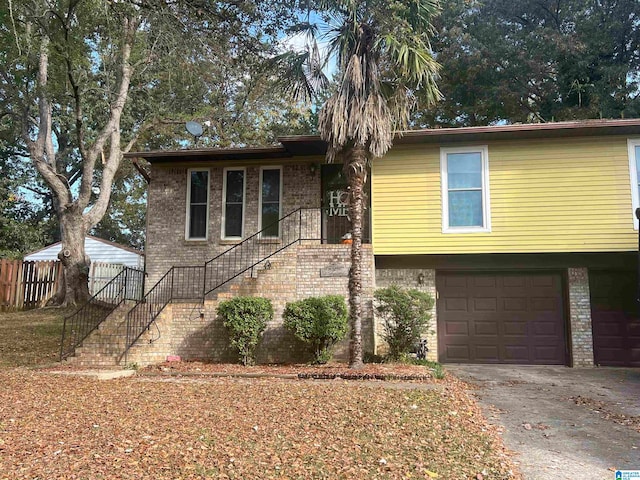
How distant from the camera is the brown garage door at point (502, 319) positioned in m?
11.2

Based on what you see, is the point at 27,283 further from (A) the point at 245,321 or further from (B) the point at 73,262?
(A) the point at 245,321

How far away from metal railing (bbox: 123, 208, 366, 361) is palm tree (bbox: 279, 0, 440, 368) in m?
2.64

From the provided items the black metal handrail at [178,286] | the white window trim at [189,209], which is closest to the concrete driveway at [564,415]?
the black metal handrail at [178,286]

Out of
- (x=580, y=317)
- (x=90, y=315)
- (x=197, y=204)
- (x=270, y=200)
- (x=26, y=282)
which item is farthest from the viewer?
(x=26, y=282)

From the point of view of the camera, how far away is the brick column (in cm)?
1098

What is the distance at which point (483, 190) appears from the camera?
10797 mm

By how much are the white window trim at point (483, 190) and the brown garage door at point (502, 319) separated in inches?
52.8

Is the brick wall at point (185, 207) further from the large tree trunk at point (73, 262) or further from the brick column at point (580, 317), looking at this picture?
the brick column at point (580, 317)

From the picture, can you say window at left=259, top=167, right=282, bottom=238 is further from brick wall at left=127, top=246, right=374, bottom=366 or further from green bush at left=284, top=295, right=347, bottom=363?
green bush at left=284, top=295, right=347, bottom=363

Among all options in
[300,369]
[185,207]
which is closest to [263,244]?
[185,207]

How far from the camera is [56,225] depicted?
30.8 m

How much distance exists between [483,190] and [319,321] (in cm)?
470

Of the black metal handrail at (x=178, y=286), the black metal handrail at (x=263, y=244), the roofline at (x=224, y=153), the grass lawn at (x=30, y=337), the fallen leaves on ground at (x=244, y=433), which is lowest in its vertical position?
the fallen leaves on ground at (x=244, y=433)

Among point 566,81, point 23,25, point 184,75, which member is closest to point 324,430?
point 23,25
